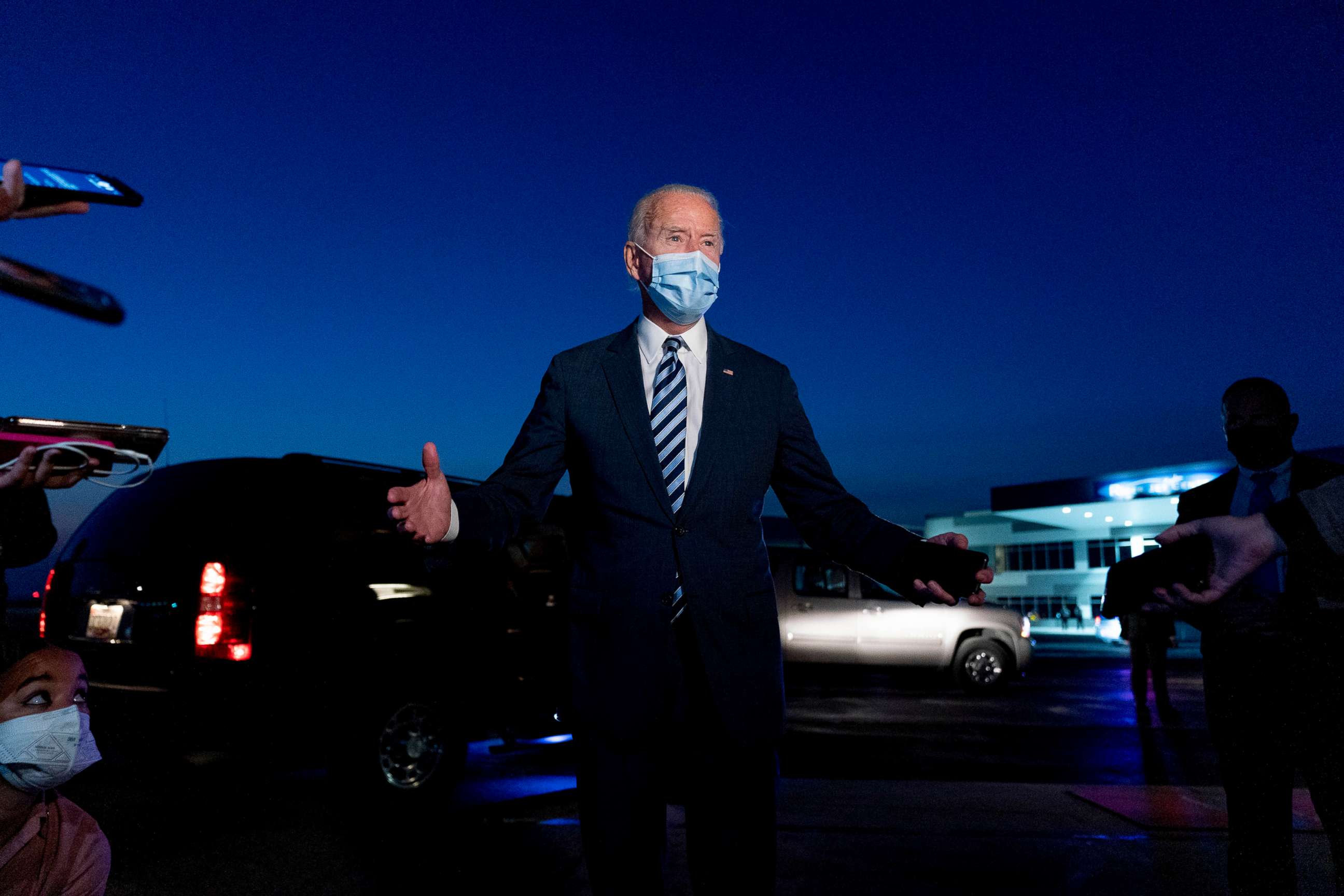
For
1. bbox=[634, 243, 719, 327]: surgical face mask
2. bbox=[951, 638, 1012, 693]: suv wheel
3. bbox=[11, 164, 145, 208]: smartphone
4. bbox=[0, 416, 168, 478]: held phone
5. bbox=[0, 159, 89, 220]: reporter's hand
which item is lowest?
bbox=[951, 638, 1012, 693]: suv wheel

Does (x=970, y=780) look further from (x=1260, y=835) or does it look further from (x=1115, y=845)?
(x=1260, y=835)

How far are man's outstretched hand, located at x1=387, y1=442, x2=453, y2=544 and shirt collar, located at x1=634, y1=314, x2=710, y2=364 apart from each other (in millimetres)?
722

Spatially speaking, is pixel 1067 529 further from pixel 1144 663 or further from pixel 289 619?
pixel 289 619

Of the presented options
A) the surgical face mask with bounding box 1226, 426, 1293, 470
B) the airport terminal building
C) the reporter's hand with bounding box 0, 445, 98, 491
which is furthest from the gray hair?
the airport terminal building

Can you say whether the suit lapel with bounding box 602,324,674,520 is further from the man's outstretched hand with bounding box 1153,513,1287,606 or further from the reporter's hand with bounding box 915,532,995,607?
the man's outstretched hand with bounding box 1153,513,1287,606

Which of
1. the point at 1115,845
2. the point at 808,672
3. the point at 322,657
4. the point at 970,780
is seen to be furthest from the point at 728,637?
the point at 808,672

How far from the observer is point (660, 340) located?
255 centimetres

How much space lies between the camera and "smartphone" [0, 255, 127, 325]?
130 cm

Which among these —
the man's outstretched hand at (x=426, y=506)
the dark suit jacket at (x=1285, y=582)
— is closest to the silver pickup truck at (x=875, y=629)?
the dark suit jacket at (x=1285, y=582)

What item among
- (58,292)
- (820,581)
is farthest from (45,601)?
(820,581)

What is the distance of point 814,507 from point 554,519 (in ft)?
17.4

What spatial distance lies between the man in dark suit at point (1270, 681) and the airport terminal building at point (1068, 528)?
24992mm

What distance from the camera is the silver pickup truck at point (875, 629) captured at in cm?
1253

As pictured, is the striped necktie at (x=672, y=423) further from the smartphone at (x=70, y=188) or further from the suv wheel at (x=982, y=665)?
the suv wheel at (x=982, y=665)
